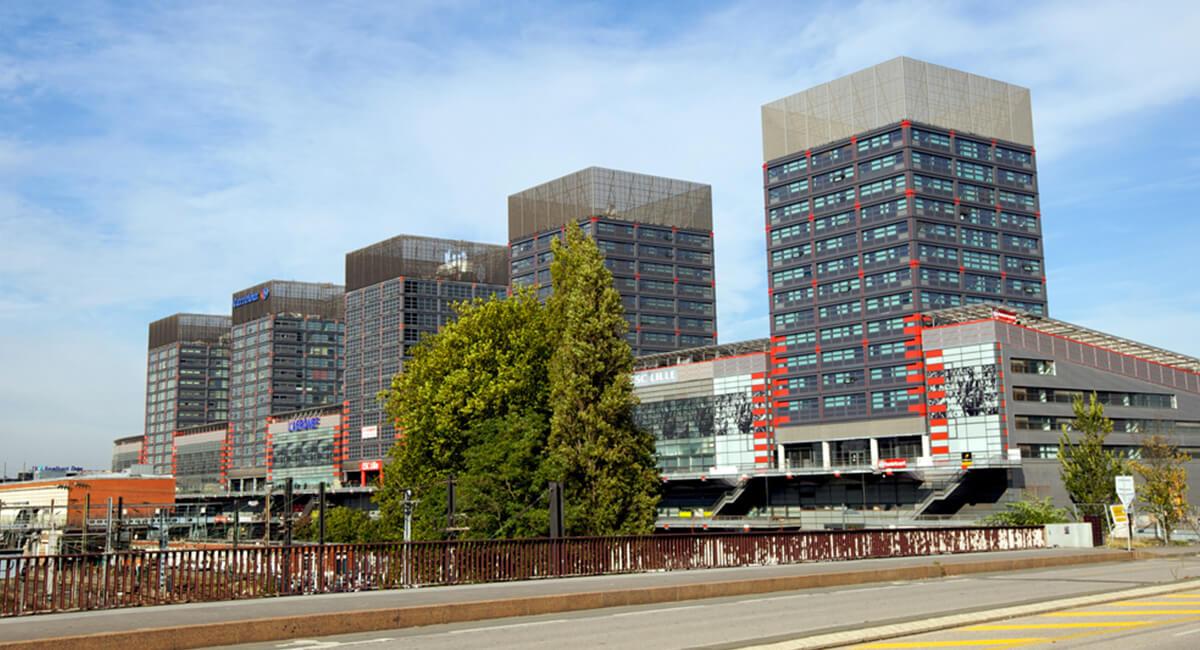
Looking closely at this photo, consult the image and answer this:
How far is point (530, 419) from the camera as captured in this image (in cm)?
5519

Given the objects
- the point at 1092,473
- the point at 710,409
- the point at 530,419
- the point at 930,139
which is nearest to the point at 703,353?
the point at 710,409

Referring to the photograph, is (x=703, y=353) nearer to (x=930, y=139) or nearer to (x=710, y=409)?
(x=710, y=409)

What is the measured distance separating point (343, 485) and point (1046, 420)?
133592mm

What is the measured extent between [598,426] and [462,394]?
15.1 meters

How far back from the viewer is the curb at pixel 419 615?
15.5 m

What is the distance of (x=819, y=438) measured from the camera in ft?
399

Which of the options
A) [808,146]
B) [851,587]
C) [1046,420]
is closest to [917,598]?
[851,587]

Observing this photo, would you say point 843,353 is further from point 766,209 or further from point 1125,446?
point 1125,446

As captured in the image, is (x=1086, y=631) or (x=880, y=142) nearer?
(x=1086, y=631)

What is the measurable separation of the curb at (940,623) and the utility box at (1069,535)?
2356 centimetres

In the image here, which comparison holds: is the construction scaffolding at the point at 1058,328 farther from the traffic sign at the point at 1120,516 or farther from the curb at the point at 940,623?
the curb at the point at 940,623

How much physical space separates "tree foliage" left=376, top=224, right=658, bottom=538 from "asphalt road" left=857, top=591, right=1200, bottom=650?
1010 inches

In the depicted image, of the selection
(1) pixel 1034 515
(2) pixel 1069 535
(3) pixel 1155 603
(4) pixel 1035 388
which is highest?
(4) pixel 1035 388

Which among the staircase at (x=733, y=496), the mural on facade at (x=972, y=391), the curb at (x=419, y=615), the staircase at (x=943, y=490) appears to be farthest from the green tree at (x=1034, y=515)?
the staircase at (x=733, y=496)
